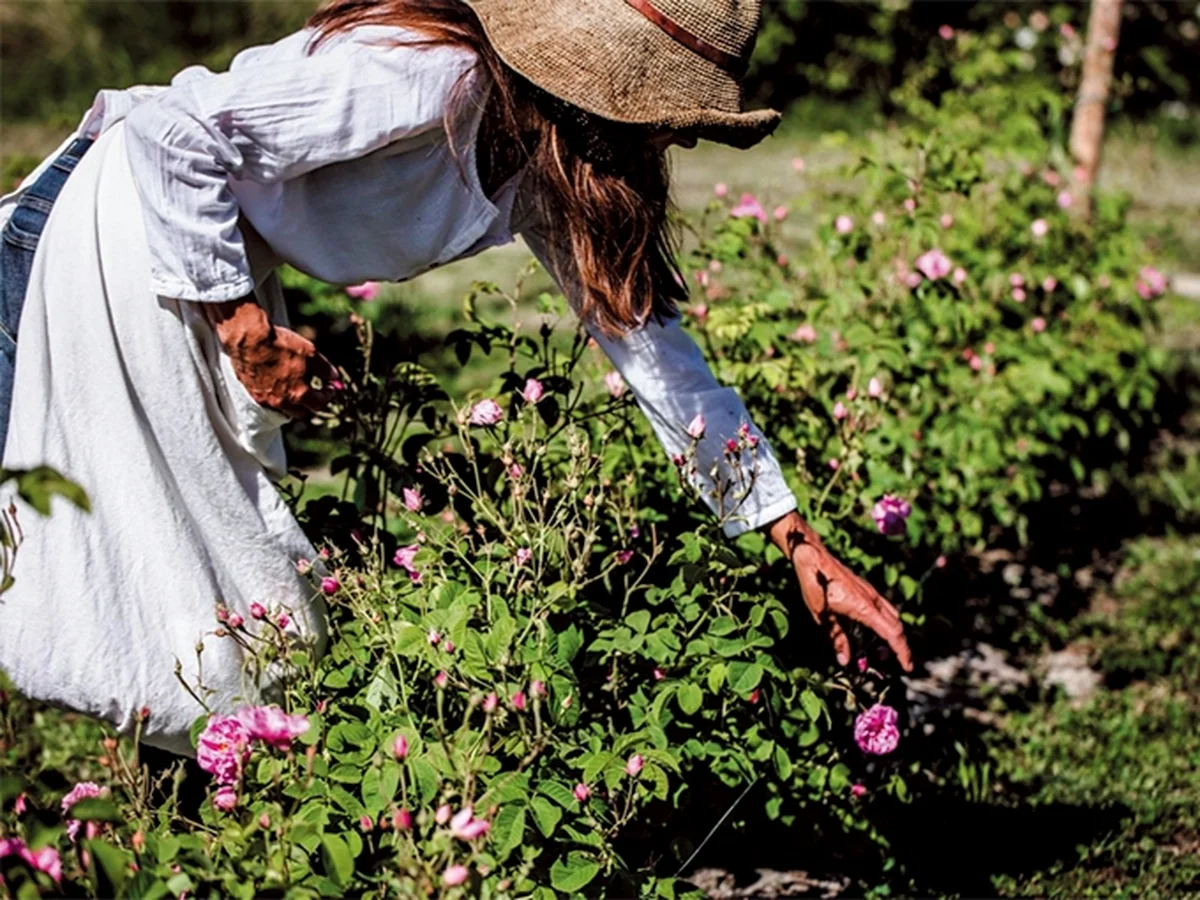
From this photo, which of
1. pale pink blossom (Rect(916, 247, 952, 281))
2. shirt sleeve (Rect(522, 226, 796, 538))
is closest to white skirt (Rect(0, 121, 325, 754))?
shirt sleeve (Rect(522, 226, 796, 538))

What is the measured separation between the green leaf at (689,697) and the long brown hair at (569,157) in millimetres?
502

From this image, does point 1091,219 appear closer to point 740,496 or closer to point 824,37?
point 740,496

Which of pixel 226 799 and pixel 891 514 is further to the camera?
pixel 891 514

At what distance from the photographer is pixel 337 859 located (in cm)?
173

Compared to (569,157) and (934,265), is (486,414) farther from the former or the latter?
(934,265)

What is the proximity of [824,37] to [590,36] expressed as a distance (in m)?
9.51

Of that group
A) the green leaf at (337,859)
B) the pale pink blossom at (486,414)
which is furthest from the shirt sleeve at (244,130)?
the green leaf at (337,859)

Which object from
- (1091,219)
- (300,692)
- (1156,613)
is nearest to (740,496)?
(300,692)

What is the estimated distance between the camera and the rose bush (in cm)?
186

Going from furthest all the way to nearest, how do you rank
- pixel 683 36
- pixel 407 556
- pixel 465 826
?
pixel 407 556, pixel 683 36, pixel 465 826

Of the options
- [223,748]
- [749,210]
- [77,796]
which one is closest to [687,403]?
[223,748]

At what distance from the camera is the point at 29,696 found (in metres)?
2.20

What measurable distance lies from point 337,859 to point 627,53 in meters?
1.03

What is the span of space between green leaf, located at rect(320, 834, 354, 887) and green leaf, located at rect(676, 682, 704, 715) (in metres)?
0.58
